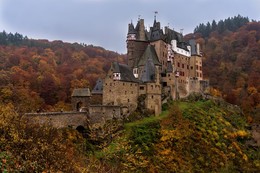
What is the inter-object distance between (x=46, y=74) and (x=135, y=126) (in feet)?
117

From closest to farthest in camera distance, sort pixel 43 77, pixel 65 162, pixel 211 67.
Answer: pixel 65 162 < pixel 43 77 < pixel 211 67

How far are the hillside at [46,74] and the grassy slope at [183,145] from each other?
47.2ft

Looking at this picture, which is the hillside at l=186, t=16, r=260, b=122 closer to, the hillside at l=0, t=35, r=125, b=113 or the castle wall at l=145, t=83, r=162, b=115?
the castle wall at l=145, t=83, r=162, b=115

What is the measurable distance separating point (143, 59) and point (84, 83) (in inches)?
900

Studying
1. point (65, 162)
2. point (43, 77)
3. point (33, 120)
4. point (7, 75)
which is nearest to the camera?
point (65, 162)

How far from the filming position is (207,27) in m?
125

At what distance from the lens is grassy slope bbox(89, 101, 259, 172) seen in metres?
33.4

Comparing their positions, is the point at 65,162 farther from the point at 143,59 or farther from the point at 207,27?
the point at 207,27

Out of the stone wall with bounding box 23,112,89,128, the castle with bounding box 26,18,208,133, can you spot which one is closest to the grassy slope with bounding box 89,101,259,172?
the castle with bounding box 26,18,208,133

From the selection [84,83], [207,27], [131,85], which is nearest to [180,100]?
[131,85]

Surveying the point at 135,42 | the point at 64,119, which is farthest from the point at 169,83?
the point at 64,119

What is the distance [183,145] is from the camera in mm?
39344

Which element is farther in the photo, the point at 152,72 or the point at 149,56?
the point at 149,56

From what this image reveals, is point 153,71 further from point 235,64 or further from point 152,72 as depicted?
point 235,64
